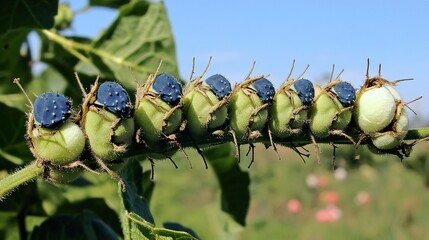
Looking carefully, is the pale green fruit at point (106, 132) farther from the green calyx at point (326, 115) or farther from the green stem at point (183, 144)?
the green calyx at point (326, 115)

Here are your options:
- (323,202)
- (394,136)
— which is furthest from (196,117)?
(323,202)

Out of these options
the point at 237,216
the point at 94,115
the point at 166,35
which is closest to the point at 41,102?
the point at 94,115

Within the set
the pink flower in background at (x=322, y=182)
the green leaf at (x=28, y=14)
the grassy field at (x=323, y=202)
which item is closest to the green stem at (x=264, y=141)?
the green leaf at (x=28, y=14)

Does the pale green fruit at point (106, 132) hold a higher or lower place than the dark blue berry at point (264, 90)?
lower

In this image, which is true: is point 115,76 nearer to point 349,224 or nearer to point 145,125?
point 145,125

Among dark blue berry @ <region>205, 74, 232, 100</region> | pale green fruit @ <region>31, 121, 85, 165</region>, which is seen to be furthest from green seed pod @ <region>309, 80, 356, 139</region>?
pale green fruit @ <region>31, 121, 85, 165</region>

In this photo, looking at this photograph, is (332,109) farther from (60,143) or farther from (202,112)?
(60,143)
